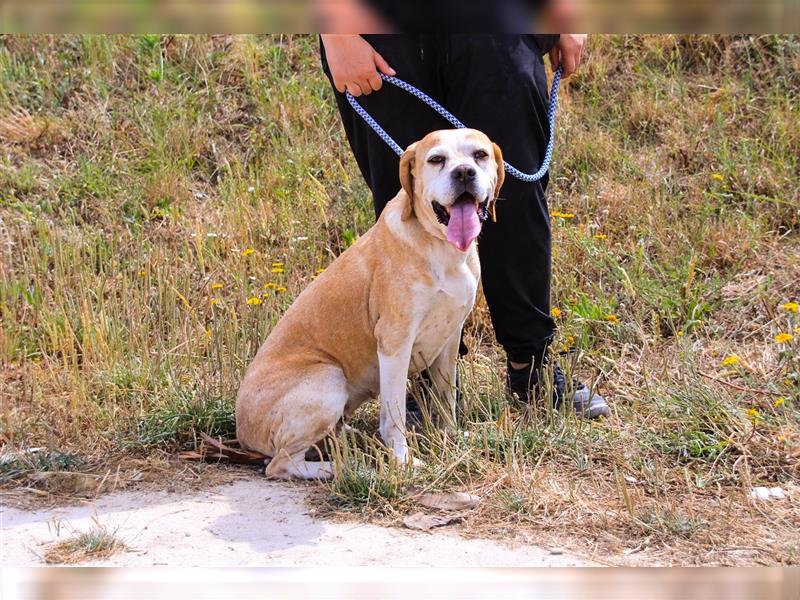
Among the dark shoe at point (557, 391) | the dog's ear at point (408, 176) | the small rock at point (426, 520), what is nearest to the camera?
the small rock at point (426, 520)

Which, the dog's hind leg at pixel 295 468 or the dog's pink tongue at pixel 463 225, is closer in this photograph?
the dog's pink tongue at pixel 463 225

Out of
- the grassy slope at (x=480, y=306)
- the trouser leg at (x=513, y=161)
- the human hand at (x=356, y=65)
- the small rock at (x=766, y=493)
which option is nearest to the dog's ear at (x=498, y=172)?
the trouser leg at (x=513, y=161)

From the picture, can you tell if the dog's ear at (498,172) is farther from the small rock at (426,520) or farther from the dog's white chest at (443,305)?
the small rock at (426,520)

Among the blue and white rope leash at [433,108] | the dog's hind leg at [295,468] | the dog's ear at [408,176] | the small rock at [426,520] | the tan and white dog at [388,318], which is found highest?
the blue and white rope leash at [433,108]

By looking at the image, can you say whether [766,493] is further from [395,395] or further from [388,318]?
[388,318]

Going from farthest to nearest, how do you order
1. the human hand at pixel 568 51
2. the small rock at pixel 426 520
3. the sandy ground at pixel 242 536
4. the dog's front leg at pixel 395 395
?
the human hand at pixel 568 51 → the dog's front leg at pixel 395 395 → the small rock at pixel 426 520 → the sandy ground at pixel 242 536

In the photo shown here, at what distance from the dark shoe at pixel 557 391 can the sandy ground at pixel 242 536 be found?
1042 mm

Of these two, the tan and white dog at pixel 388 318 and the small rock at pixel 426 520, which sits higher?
the tan and white dog at pixel 388 318

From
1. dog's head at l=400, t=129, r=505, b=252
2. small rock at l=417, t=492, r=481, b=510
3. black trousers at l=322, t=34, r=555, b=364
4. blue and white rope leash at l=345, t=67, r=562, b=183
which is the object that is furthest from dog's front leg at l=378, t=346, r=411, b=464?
blue and white rope leash at l=345, t=67, r=562, b=183

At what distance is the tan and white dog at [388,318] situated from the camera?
3336 mm

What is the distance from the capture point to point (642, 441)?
12.0 ft

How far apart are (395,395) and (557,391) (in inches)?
33.0

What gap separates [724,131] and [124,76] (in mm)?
4240

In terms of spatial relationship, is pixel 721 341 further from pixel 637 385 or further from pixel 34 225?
pixel 34 225
